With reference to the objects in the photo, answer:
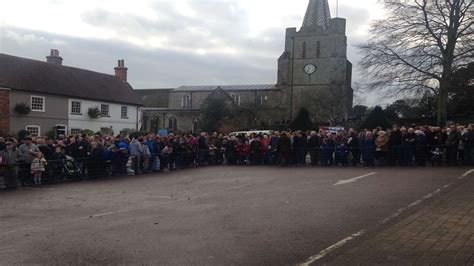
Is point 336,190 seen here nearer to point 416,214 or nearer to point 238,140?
point 416,214

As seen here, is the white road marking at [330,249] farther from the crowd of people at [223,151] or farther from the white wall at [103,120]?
the white wall at [103,120]

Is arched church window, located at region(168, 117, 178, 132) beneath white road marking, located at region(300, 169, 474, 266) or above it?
above

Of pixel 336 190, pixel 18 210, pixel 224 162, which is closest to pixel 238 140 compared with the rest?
pixel 224 162

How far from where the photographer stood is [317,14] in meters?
85.3

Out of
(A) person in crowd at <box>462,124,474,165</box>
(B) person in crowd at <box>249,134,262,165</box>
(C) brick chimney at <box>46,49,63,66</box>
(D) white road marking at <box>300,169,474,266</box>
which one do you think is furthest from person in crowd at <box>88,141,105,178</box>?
(C) brick chimney at <box>46,49,63,66</box>

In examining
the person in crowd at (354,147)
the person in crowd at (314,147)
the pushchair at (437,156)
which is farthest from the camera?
the person in crowd at (314,147)

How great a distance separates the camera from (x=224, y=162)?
2495 centimetres

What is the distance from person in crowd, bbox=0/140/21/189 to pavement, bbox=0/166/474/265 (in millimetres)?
905

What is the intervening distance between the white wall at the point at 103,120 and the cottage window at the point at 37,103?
10.8 ft

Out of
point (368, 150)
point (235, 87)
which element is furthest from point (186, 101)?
point (368, 150)

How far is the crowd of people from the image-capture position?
1712 centimetres

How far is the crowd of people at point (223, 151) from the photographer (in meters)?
17.1

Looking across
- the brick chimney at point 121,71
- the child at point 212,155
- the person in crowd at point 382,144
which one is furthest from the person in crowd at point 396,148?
the brick chimney at point 121,71

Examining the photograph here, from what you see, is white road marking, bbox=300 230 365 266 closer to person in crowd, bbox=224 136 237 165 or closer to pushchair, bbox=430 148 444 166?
pushchair, bbox=430 148 444 166
